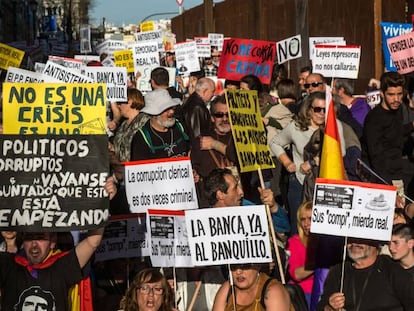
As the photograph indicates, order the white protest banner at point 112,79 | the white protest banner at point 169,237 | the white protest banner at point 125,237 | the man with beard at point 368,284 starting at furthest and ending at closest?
1. the white protest banner at point 112,79
2. the white protest banner at point 125,237
3. the white protest banner at point 169,237
4. the man with beard at point 368,284

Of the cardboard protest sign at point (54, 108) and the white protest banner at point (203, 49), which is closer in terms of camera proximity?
the cardboard protest sign at point (54, 108)

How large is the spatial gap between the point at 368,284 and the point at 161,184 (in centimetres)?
227

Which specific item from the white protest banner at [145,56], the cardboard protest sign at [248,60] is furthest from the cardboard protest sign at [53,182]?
the white protest banner at [145,56]

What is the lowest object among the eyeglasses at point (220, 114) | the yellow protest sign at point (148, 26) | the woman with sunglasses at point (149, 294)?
the woman with sunglasses at point (149, 294)

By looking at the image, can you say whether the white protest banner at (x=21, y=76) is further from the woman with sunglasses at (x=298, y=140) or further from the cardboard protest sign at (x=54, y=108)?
the cardboard protest sign at (x=54, y=108)

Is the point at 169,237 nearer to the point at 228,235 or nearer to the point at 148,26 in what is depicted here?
the point at 228,235

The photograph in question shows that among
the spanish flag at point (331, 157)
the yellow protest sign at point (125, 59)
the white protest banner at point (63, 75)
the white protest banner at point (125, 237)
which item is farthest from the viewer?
the yellow protest sign at point (125, 59)

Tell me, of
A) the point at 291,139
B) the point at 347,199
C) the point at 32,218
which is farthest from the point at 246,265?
the point at 291,139

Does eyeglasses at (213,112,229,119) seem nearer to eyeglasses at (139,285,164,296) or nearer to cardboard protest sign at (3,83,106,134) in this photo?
cardboard protest sign at (3,83,106,134)

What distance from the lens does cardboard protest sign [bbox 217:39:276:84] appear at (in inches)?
591

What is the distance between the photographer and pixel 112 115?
14508 mm

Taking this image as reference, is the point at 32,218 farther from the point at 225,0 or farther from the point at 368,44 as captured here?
the point at 225,0

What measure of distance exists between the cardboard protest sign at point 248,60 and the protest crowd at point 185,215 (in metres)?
3.74

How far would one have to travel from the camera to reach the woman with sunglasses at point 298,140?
10.4 metres
